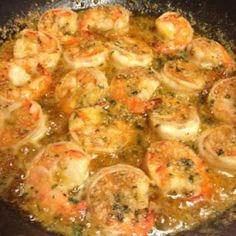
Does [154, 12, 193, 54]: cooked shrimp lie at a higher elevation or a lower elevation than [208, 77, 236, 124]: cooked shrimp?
higher

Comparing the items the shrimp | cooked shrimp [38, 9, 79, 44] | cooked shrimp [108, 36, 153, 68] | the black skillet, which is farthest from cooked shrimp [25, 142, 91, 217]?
the black skillet

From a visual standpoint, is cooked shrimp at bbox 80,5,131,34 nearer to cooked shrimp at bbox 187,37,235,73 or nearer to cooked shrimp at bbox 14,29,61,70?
cooked shrimp at bbox 14,29,61,70

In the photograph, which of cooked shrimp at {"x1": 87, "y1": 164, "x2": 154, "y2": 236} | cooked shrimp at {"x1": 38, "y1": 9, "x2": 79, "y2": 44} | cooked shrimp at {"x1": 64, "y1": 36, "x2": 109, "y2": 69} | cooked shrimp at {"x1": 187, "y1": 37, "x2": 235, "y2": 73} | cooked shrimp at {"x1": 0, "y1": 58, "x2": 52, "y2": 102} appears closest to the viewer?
cooked shrimp at {"x1": 87, "y1": 164, "x2": 154, "y2": 236}

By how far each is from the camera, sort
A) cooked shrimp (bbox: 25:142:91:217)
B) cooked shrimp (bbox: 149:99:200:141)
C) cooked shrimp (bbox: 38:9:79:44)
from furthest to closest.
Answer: cooked shrimp (bbox: 38:9:79:44) < cooked shrimp (bbox: 149:99:200:141) < cooked shrimp (bbox: 25:142:91:217)

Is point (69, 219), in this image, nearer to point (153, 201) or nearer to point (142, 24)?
point (153, 201)

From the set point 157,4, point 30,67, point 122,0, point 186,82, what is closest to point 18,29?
point 30,67

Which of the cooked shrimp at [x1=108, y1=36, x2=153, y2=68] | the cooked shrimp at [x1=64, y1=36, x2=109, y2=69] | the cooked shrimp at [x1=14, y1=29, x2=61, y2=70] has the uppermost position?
the cooked shrimp at [x1=14, y1=29, x2=61, y2=70]

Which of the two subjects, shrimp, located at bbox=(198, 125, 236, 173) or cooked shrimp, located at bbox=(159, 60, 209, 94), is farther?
cooked shrimp, located at bbox=(159, 60, 209, 94)
